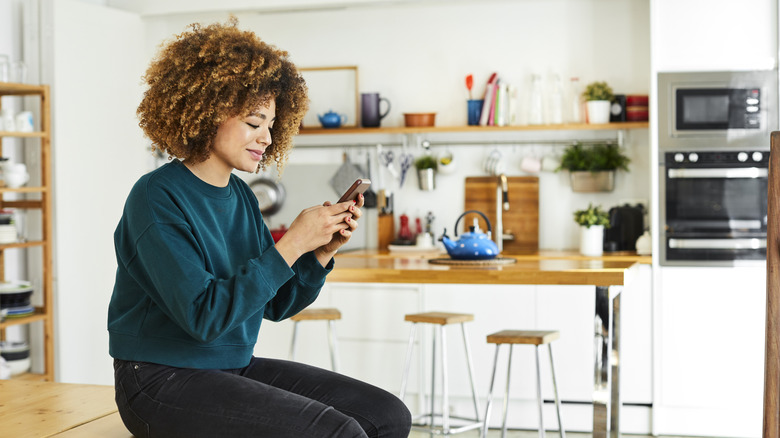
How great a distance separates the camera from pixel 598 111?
16.5 ft

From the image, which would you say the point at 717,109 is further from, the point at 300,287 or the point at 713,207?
the point at 300,287

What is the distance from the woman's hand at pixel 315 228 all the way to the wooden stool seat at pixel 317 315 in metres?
2.22

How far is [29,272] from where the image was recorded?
5086 mm

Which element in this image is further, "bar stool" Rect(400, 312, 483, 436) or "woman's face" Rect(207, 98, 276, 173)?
"bar stool" Rect(400, 312, 483, 436)

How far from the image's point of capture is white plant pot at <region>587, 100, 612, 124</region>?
5.01 metres

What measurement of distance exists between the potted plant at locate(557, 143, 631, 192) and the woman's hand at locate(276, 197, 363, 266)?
10.9 ft

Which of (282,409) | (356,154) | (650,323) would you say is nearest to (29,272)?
(356,154)

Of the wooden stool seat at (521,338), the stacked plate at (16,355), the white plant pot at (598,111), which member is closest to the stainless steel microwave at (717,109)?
the white plant pot at (598,111)

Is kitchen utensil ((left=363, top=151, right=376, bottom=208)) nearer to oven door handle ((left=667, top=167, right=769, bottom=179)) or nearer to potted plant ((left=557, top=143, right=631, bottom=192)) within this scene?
potted plant ((left=557, top=143, right=631, bottom=192))

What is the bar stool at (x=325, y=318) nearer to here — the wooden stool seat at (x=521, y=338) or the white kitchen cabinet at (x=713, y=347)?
the wooden stool seat at (x=521, y=338)

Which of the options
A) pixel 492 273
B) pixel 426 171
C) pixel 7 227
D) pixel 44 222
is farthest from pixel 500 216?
pixel 7 227

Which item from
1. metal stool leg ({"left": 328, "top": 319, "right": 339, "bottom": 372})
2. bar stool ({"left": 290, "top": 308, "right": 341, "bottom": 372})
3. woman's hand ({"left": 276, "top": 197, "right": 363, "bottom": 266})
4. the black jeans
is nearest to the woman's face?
woman's hand ({"left": 276, "top": 197, "right": 363, "bottom": 266})

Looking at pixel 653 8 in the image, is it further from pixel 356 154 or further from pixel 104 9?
pixel 104 9

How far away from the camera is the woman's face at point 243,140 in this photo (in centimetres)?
198
